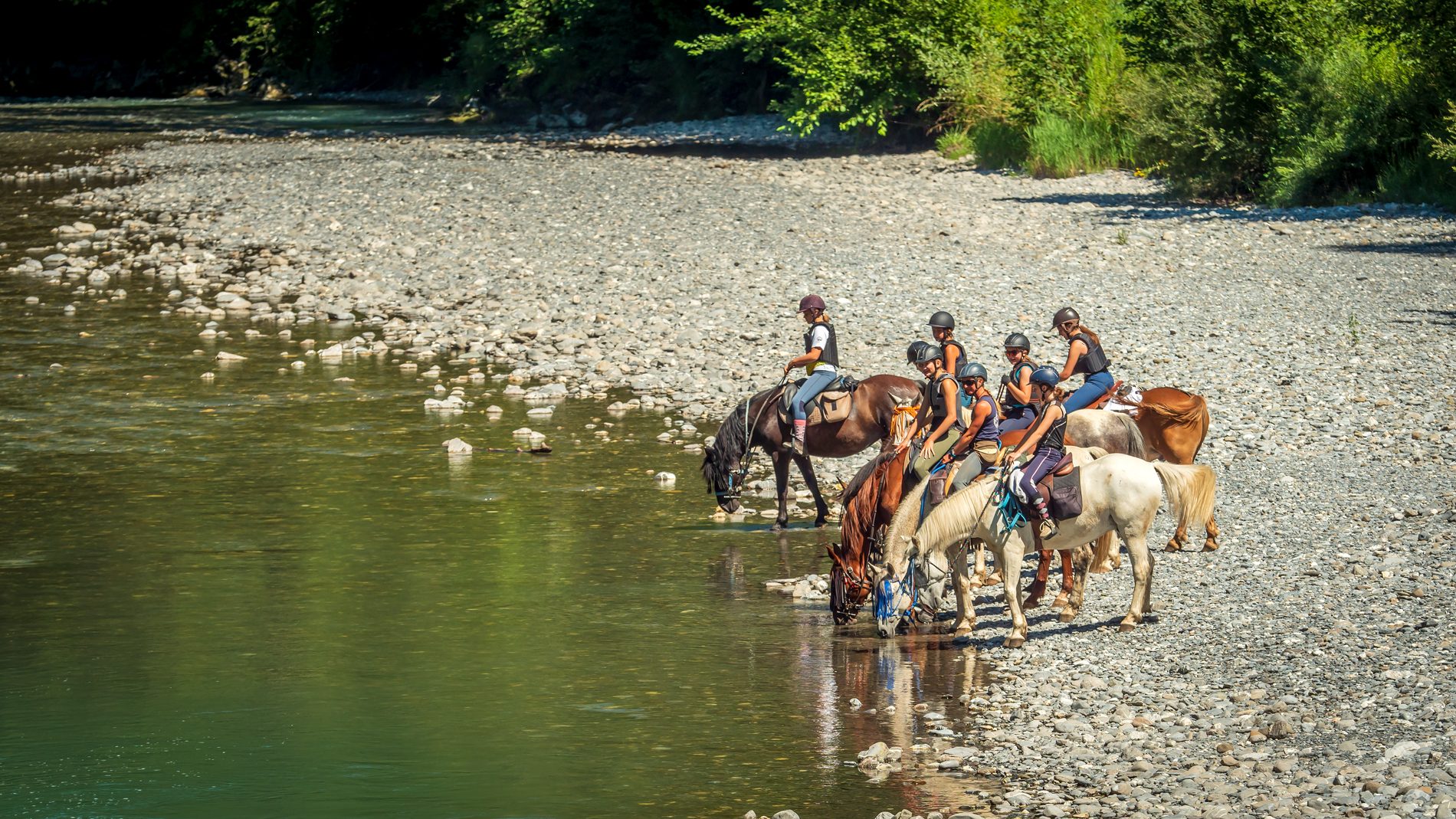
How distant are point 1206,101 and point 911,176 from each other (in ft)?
28.1

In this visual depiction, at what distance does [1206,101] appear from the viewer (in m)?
33.8

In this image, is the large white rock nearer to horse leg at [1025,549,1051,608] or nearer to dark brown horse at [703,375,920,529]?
dark brown horse at [703,375,920,529]

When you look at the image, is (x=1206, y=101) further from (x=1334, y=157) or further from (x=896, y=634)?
(x=896, y=634)

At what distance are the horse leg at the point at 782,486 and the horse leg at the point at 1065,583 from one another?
329 cm

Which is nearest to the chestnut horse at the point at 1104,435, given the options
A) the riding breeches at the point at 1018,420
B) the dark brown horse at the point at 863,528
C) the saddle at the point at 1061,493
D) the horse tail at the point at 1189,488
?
the riding breeches at the point at 1018,420

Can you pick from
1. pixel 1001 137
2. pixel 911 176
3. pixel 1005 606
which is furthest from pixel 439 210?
pixel 1005 606

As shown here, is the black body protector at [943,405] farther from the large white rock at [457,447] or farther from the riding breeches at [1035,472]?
the large white rock at [457,447]

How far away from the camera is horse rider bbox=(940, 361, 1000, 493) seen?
11.8 m

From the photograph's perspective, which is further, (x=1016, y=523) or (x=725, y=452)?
(x=725, y=452)

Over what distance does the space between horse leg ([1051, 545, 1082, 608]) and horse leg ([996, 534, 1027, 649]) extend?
0.57 meters

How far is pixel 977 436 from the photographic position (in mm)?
12039

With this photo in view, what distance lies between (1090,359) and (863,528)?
8.28ft

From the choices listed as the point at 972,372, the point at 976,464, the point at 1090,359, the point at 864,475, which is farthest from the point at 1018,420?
the point at 1090,359

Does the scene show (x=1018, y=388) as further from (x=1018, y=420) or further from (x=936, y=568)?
(x=936, y=568)
